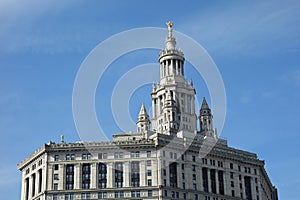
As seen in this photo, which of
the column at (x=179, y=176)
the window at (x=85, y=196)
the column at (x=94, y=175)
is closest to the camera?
the window at (x=85, y=196)

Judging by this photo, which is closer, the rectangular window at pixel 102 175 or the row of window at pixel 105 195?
the row of window at pixel 105 195

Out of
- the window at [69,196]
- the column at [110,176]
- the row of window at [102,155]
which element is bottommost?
the window at [69,196]

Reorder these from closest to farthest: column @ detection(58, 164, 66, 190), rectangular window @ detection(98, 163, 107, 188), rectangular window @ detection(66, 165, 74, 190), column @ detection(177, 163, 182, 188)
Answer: rectangular window @ detection(98, 163, 107, 188)
rectangular window @ detection(66, 165, 74, 190)
column @ detection(58, 164, 66, 190)
column @ detection(177, 163, 182, 188)

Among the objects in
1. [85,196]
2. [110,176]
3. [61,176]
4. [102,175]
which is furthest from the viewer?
[61,176]

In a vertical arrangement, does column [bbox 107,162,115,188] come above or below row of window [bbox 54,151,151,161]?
below

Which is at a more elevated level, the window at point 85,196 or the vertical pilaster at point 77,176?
the vertical pilaster at point 77,176

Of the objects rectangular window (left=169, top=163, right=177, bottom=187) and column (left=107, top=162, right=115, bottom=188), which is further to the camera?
rectangular window (left=169, top=163, right=177, bottom=187)

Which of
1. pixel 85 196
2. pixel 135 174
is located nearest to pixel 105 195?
pixel 85 196

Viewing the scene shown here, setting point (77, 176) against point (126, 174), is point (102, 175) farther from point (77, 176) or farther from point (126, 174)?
point (77, 176)

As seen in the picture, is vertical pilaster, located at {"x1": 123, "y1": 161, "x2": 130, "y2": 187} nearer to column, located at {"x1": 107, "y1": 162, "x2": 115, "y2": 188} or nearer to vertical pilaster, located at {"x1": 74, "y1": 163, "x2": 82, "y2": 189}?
column, located at {"x1": 107, "y1": 162, "x2": 115, "y2": 188}

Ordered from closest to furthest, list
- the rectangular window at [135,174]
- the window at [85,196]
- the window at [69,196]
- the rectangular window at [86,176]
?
the window at [85,196] < the window at [69,196] < the rectangular window at [135,174] < the rectangular window at [86,176]

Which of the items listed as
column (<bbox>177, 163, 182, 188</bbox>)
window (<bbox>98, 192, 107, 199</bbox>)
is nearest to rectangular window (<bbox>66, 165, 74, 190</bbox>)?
window (<bbox>98, 192, 107, 199</bbox>)

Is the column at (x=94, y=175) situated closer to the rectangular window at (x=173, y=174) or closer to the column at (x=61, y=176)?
the column at (x=61, y=176)

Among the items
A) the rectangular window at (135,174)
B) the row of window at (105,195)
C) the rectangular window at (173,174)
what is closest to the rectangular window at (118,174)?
the row of window at (105,195)
